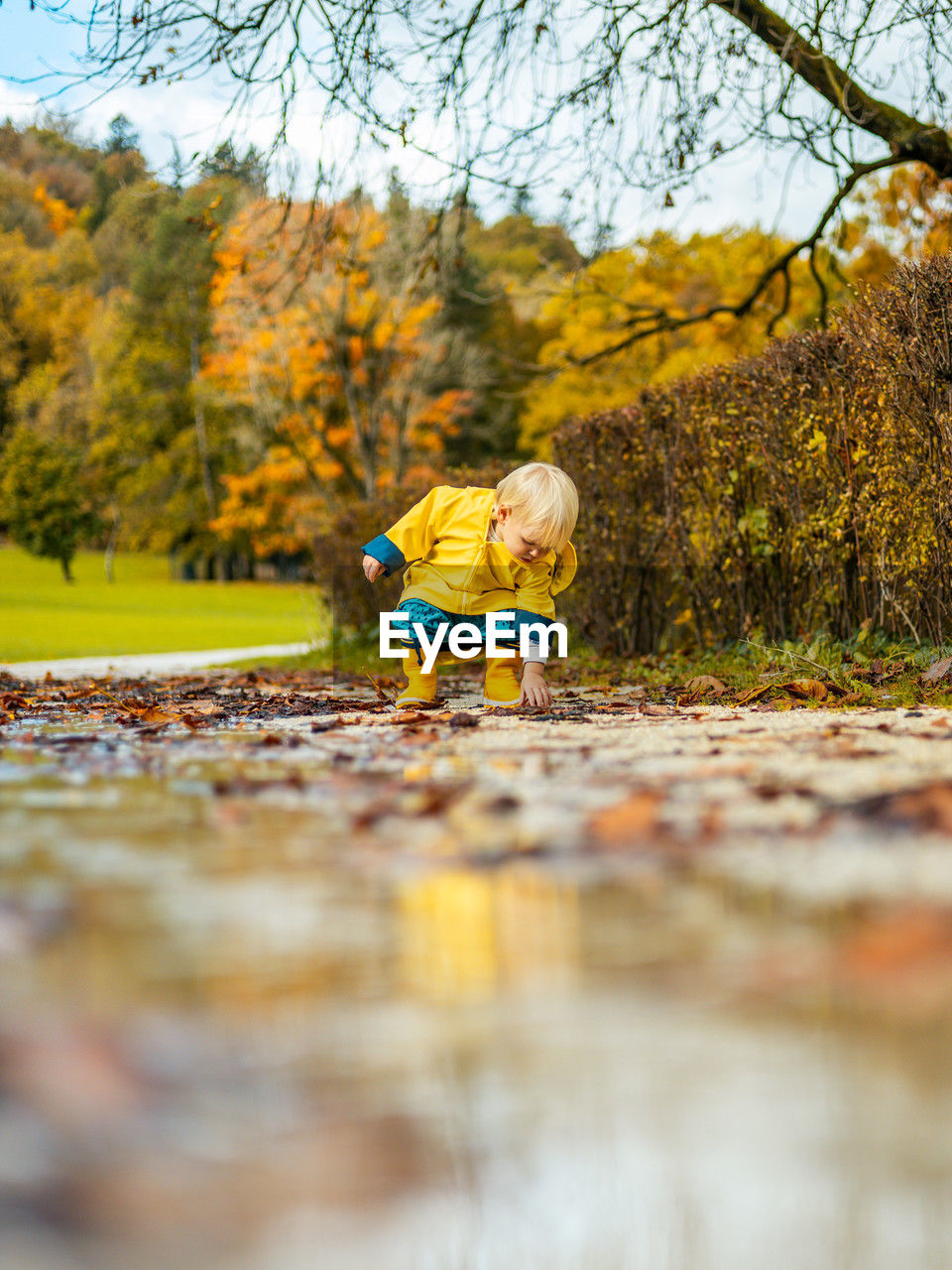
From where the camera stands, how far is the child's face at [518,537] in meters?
5.14

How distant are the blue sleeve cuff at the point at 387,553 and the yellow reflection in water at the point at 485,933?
11.9 feet

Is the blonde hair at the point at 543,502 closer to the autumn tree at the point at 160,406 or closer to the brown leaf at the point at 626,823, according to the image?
the brown leaf at the point at 626,823

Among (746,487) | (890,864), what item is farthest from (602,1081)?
(746,487)

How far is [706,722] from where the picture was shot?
3977mm

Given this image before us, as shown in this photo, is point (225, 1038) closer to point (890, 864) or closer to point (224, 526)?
point (890, 864)

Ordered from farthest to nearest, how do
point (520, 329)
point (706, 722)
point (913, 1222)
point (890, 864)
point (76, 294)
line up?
point (76, 294) → point (520, 329) → point (706, 722) → point (890, 864) → point (913, 1222)

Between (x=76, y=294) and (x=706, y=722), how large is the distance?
57.7m

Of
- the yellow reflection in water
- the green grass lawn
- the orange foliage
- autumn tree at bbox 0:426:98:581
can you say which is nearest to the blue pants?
the yellow reflection in water

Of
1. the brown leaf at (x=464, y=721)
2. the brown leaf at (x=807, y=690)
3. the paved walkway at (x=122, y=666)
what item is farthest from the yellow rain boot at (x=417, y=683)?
the paved walkway at (x=122, y=666)

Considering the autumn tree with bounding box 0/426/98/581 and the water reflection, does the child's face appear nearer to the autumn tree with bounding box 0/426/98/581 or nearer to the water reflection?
the water reflection

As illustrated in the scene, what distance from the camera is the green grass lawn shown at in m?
17.5

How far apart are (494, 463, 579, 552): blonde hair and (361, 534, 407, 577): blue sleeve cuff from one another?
562 millimetres

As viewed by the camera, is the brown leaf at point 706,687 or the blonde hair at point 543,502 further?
the brown leaf at point 706,687

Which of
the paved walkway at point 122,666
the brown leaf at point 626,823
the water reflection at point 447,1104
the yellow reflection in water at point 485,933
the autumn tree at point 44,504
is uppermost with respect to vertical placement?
the autumn tree at point 44,504
